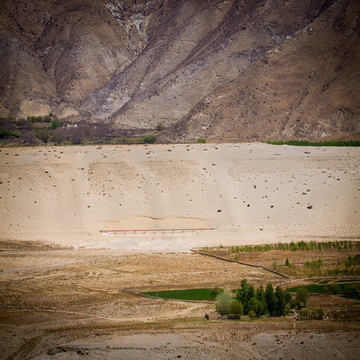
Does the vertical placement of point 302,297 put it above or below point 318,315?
above

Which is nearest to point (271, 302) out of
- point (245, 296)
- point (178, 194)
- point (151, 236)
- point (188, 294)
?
point (245, 296)

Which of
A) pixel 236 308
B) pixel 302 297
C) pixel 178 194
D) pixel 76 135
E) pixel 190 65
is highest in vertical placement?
pixel 190 65

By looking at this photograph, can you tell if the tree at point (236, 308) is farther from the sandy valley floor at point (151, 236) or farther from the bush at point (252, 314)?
the sandy valley floor at point (151, 236)

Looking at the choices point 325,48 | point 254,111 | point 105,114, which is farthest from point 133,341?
point 105,114

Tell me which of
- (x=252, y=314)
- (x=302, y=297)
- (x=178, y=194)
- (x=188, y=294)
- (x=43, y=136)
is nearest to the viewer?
(x=252, y=314)

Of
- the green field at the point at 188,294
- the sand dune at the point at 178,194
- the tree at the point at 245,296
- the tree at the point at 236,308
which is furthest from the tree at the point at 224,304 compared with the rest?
the sand dune at the point at 178,194

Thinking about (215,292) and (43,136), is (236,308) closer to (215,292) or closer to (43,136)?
(215,292)

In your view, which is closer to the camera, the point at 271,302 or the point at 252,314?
the point at 252,314

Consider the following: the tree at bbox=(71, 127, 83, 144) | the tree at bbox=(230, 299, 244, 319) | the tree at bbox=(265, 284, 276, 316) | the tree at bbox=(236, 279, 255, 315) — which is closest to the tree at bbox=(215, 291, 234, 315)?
the tree at bbox=(230, 299, 244, 319)
